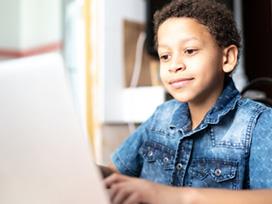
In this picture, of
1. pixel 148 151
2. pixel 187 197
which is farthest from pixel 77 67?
pixel 187 197

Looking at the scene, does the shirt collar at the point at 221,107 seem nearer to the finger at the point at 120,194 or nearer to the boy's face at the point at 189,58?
the boy's face at the point at 189,58

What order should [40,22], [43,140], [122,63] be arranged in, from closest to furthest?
[43,140]
[122,63]
[40,22]

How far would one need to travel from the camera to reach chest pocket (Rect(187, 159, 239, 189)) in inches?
15.2

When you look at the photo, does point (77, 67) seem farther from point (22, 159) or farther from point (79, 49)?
point (22, 159)

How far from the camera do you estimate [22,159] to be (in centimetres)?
25

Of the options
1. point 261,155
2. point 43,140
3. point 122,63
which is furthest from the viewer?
point 122,63

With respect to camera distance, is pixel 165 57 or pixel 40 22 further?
pixel 40 22

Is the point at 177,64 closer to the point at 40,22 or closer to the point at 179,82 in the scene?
the point at 179,82

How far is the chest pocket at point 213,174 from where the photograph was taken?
1.26 feet

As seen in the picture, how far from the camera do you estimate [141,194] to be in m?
0.31

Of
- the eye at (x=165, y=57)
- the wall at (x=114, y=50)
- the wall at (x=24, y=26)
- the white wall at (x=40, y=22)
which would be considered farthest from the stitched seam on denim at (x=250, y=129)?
the wall at (x=24, y=26)

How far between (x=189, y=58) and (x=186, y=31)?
1.0 inches

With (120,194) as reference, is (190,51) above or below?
above

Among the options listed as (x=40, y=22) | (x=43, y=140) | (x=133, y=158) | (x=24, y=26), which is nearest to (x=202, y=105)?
(x=133, y=158)
